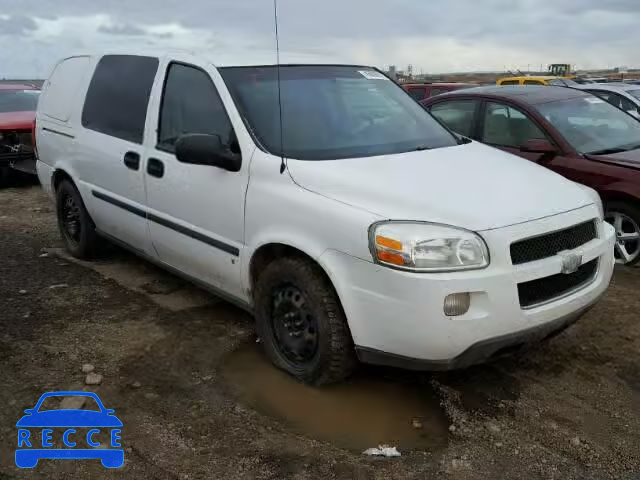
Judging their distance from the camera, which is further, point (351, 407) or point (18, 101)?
point (18, 101)

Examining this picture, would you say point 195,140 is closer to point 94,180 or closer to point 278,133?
point 278,133

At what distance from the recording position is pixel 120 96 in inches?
190

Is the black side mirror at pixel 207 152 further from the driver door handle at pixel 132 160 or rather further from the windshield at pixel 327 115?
the driver door handle at pixel 132 160

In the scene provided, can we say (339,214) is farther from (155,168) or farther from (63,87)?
(63,87)

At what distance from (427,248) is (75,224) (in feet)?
12.7

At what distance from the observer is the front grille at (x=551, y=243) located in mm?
3074

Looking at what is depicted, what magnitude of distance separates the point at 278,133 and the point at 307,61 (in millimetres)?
864

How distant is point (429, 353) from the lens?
3.01 meters

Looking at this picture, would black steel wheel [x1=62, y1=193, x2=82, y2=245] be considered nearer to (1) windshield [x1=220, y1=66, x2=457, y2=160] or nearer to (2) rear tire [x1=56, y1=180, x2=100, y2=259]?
(2) rear tire [x1=56, y1=180, x2=100, y2=259]

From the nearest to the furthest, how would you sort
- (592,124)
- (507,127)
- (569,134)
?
1. (569,134)
2. (592,124)
3. (507,127)

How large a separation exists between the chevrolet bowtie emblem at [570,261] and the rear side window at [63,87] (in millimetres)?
4093

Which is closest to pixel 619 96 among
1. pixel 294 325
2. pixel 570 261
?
pixel 570 261

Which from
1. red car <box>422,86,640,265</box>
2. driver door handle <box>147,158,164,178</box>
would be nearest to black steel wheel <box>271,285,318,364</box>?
driver door handle <box>147,158,164,178</box>

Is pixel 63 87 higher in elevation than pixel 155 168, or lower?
higher
